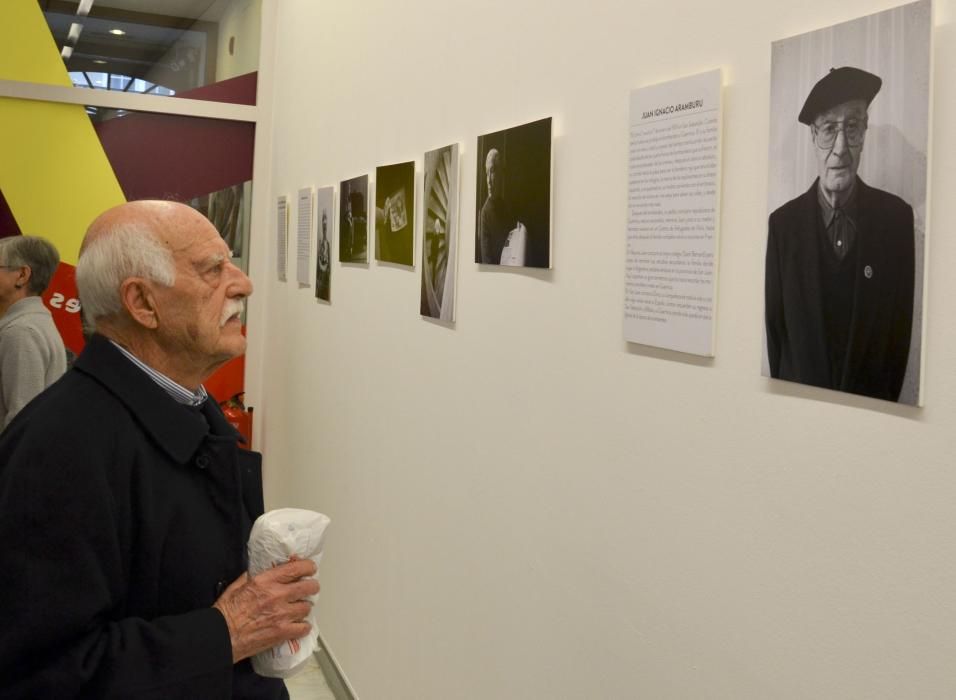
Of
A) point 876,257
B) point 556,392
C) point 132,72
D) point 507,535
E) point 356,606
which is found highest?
point 132,72

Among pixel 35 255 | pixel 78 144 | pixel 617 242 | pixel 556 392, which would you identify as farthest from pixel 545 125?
pixel 78 144

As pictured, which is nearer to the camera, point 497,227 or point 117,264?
point 117,264

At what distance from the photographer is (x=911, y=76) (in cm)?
136

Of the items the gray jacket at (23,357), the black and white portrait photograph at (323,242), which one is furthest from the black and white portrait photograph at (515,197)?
the gray jacket at (23,357)

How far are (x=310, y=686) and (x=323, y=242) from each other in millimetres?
2159

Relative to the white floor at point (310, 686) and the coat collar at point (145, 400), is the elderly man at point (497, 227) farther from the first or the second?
the white floor at point (310, 686)

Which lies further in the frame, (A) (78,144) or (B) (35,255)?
(A) (78,144)

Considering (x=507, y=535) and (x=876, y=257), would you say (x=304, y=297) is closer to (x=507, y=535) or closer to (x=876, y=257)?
(x=507, y=535)

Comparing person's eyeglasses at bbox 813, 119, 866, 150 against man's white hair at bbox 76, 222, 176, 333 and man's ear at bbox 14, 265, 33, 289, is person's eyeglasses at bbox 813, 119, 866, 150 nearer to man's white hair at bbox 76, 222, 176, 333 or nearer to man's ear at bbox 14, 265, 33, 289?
man's white hair at bbox 76, 222, 176, 333

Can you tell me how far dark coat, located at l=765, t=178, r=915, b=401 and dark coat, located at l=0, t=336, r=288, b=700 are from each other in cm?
107

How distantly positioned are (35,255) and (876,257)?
393 centimetres

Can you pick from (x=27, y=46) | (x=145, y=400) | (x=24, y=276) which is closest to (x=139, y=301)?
(x=145, y=400)

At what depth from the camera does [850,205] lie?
57.7 inches

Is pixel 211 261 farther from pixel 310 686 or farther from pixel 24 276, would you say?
pixel 310 686
